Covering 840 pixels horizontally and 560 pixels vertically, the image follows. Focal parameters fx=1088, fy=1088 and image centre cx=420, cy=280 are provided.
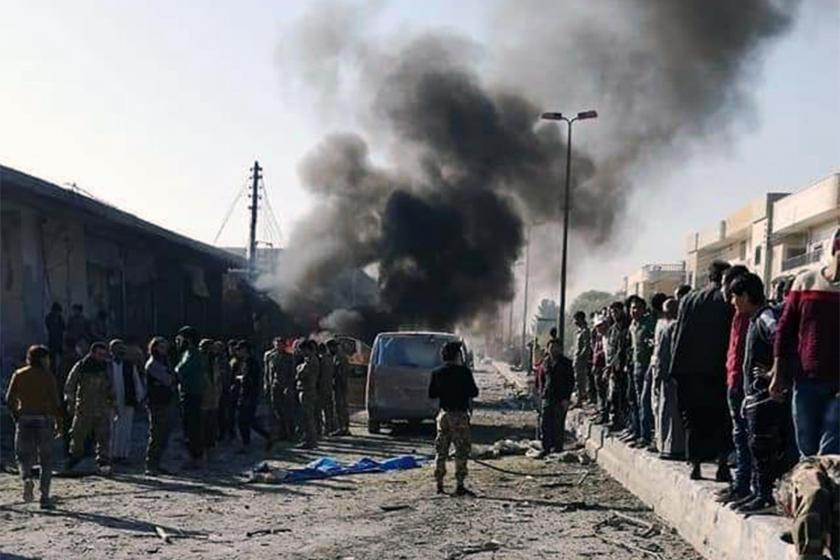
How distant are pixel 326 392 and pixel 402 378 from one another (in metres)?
1.53

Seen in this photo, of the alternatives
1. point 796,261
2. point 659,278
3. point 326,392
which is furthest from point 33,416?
point 659,278

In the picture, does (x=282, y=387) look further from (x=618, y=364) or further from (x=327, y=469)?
(x=618, y=364)

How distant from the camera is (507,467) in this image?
1278 cm

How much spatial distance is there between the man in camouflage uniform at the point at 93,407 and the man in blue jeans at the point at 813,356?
8.11 metres

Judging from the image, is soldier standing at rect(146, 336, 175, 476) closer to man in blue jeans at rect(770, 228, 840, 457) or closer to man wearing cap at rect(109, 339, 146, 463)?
man wearing cap at rect(109, 339, 146, 463)

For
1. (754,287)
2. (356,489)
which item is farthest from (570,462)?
(754,287)

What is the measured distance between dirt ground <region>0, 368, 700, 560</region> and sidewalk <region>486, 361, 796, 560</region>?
0.15m

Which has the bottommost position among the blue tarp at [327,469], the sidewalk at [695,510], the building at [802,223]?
the blue tarp at [327,469]

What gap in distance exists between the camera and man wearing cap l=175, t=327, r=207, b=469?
12.9m

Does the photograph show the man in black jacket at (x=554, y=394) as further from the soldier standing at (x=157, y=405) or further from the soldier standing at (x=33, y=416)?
the soldier standing at (x=33, y=416)

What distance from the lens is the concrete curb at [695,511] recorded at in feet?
19.6

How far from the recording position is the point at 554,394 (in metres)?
13.7

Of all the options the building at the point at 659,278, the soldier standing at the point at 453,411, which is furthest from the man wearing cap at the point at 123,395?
the building at the point at 659,278

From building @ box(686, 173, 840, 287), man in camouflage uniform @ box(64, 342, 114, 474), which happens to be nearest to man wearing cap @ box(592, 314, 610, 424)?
man in camouflage uniform @ box(64, 342, 114, 474)
